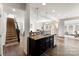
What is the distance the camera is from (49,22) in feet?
6.97

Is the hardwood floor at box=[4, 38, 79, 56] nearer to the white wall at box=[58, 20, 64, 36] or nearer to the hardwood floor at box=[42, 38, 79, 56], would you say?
the hardwood floor at box=[42, 38, 79, 56]

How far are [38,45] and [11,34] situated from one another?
544 millimetres

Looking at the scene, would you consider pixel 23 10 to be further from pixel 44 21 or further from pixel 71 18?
pixel 71 18

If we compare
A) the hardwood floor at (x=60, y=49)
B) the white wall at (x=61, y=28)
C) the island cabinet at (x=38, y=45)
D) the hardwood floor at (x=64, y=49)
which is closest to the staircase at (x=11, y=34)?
the hardwood floor at (x=60, y=49)

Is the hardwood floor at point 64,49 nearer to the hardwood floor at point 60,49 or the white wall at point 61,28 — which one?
the hardwood floor at point 60,49

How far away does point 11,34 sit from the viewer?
6.85 feet

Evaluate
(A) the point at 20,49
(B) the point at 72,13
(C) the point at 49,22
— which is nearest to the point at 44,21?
(C) the point at 49,22

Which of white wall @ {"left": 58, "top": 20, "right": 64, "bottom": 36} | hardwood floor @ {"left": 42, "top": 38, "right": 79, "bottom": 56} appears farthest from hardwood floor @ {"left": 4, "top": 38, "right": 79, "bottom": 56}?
white wall @ {"left": 58, "top": 20, "right": 64, "bottom": 36}

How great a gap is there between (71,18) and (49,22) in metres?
0.41

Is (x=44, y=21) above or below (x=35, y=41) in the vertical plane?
above

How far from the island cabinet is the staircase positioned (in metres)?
0.30

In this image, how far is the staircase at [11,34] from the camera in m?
2.07

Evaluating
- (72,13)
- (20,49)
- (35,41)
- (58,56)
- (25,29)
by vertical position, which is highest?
(72,13)

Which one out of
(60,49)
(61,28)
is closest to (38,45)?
(60,49)
